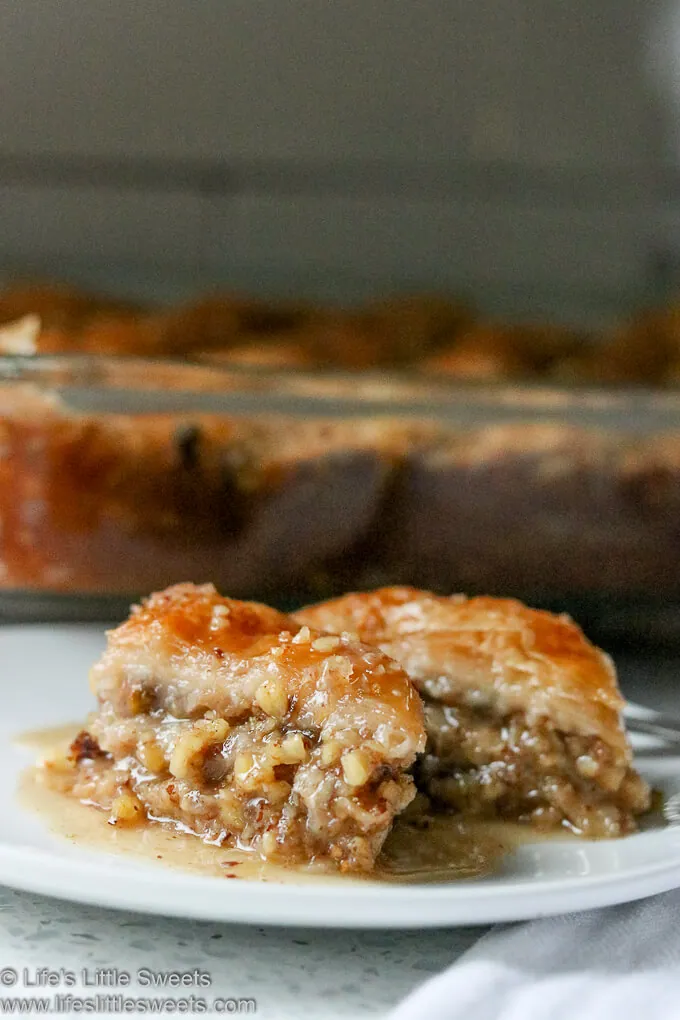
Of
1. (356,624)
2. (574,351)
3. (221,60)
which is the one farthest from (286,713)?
(221,60)

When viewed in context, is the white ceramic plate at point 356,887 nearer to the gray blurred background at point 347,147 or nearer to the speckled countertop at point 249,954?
the speckled countertop at point 249,954

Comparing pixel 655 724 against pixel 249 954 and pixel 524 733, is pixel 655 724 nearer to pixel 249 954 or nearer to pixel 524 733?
pixel 524 733

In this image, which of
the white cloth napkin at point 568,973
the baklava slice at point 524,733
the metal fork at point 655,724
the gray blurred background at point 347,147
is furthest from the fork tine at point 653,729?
the gray blurred background at point 347,147

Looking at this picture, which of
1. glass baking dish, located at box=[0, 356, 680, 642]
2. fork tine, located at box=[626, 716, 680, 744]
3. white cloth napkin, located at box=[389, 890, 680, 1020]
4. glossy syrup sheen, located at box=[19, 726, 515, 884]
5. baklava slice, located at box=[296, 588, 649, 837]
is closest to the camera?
white cloth napkin, located at box=[389, 890, 680, 1020]

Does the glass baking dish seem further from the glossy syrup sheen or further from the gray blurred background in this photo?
the gray blurred background

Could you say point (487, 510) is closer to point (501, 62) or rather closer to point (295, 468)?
point (295, 468)

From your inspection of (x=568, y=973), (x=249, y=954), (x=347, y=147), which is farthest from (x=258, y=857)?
(x=347, y=147)

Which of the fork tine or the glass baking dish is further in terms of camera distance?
the glass baking dish

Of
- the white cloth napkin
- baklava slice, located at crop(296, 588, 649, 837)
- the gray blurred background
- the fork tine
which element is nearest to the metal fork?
the fork tine
